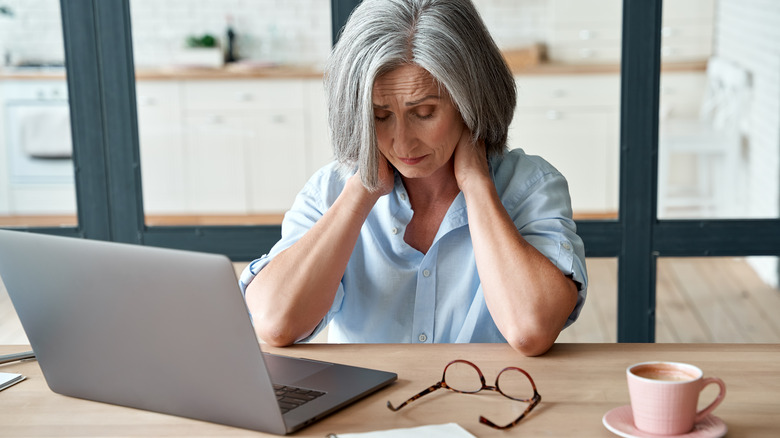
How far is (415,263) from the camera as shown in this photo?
Result: 5.14ft

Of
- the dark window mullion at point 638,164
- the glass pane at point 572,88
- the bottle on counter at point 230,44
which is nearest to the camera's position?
the dark window mullion at point 638,164

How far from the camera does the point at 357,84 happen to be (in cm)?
142

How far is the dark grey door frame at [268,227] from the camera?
2.22 meters

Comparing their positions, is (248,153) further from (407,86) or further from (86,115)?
(407,86)

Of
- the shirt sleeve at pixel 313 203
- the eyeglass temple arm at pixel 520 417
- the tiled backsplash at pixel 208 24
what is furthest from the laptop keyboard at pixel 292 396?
the tiled backsplash at pixel 208 24

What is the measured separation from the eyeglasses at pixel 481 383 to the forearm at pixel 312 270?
31 centimetres

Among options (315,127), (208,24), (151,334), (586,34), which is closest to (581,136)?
(586,34)

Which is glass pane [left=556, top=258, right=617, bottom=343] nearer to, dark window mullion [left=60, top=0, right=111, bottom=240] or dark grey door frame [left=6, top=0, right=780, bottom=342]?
dark grey door frame [left=6, top=0, right=780, bottom=342]

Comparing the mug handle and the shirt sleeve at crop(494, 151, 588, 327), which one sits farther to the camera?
the shirt sleeve at crop(494, 151, 588, 327)

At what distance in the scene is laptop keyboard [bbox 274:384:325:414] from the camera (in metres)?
1.04

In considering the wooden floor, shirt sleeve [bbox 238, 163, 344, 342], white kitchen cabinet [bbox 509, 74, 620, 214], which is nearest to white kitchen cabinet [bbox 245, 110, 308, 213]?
the wooden floor

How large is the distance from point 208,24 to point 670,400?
6.71 ft

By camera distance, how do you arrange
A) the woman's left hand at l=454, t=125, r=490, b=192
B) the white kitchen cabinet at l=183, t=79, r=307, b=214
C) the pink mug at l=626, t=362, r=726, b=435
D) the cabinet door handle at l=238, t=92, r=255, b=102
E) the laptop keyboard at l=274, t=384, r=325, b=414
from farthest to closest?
the cabinet door handle at l=238, t=92, r=255, b=102 → the white kitchen cabinet at l=183, t=79, r=307, b=214 → the woman's left hand at l=454, t=125, r=490, b=192 → the laptop keyboard at l=274, t=384, r=325, b=414 → the pink mug at l=626, t=362, r=726, b=435

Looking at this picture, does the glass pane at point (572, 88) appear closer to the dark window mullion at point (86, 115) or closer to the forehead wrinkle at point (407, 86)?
the forehead wrinkle at point (407, 86)
